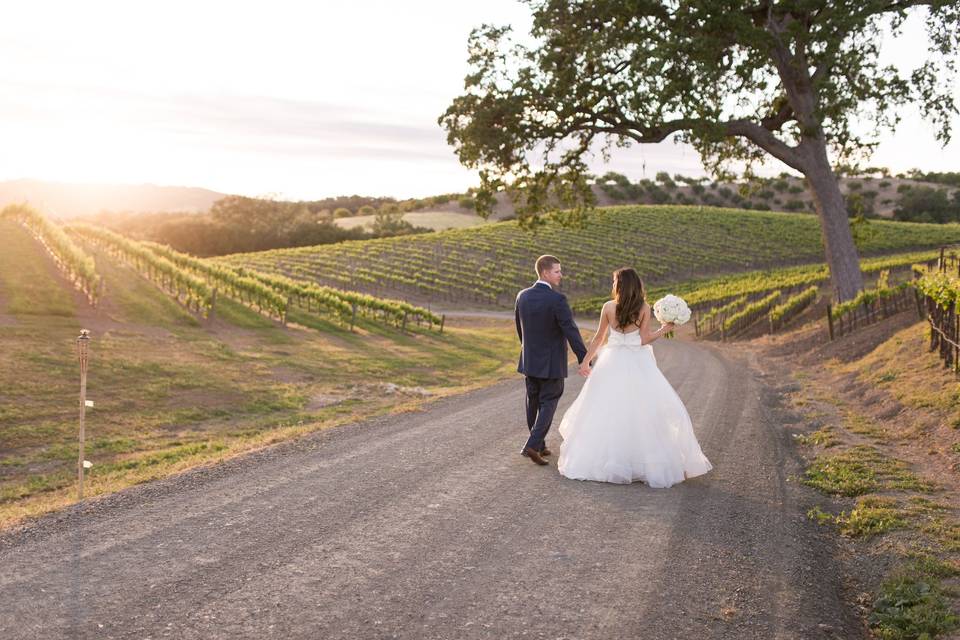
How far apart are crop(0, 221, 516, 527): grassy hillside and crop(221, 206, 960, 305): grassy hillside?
117ft

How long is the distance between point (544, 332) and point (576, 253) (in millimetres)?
74861

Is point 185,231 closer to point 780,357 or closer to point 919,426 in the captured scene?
point 780,357

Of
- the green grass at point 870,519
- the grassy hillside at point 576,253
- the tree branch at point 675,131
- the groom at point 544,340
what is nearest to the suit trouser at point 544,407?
the groom at point 544,340

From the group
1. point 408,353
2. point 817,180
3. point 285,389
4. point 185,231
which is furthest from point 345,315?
point 185,231

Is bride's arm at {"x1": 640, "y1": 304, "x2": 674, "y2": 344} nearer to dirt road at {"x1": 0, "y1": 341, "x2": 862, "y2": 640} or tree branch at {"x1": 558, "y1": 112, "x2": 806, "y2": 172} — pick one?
dirt road at {"x1": 0, "y1": 341, "x2": 862, "y2": 640}

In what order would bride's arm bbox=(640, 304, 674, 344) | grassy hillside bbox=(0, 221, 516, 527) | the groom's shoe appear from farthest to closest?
grassy hillside bbox=(0, 221, 516, 527)
the groom's shoe
bride's arm bbox=(640, 304, 674, 344)

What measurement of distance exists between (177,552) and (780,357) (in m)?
21.9

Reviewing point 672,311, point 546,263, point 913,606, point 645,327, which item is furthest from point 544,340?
point 913,606

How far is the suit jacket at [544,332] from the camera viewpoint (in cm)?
841

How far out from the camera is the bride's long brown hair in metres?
7.91

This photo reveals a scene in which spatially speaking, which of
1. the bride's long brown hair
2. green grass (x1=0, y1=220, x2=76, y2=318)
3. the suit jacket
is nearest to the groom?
the suit jacket

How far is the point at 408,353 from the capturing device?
90.9 ft

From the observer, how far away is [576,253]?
270 ft

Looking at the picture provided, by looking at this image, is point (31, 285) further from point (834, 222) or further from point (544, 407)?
point (834, 222)
